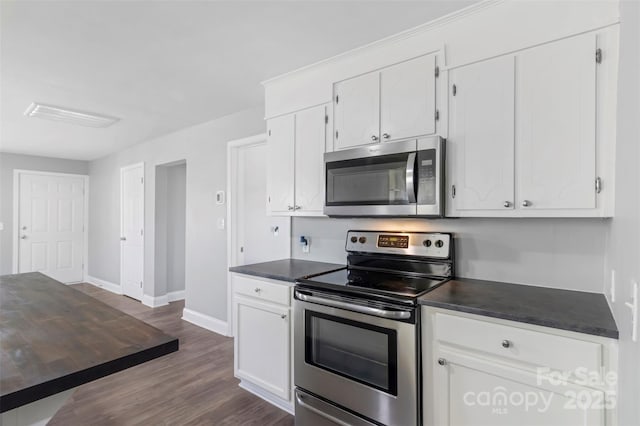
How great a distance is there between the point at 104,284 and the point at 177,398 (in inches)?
180

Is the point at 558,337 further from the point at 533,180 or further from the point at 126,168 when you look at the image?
the point at 126,168

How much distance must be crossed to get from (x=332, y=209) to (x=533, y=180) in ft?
3.87

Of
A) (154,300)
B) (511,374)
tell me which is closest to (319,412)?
(511,374)

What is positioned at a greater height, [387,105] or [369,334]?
[387,105]

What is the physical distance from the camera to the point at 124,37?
201 centimetres

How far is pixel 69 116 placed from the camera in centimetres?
350

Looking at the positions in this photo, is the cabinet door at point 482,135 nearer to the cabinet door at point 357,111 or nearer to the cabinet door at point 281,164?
the cabinet door at point 357,111

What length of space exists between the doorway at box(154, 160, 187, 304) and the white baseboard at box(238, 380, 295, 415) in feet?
9.23

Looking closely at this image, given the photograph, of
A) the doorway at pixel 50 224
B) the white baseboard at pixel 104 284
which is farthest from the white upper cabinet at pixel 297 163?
the doorway at pixel 50 224

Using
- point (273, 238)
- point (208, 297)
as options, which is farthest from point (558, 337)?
point (208, 297)

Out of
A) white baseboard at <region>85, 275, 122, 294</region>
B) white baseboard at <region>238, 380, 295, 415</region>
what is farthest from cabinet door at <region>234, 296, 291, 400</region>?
white baseboard at <region>85, 275, 122, 294</region>

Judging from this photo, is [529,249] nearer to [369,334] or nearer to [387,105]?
[369,334]

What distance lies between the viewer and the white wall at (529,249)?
5.43ft

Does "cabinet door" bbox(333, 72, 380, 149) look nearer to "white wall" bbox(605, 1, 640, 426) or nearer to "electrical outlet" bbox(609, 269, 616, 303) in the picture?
"white wall" bbox(605, 1, 640, 426)
